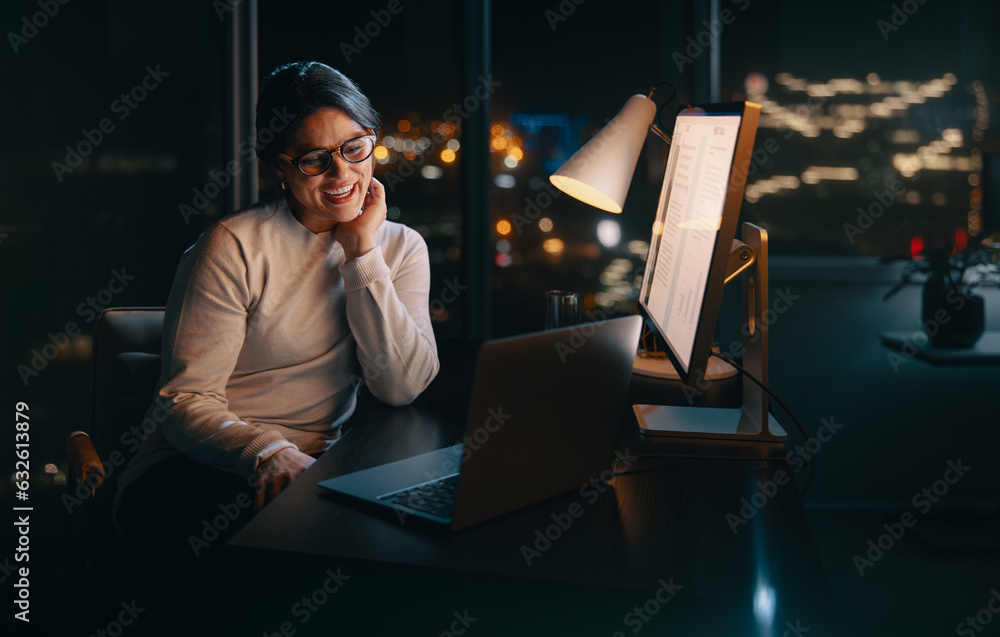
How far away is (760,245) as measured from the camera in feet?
3.74

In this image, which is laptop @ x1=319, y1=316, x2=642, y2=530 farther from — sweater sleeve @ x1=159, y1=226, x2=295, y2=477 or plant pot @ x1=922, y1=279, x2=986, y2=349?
plant pot @ x1=922, y1=279, x2=986, y2=349

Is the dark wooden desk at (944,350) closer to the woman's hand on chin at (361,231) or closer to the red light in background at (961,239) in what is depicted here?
the red light in background at (961,239)

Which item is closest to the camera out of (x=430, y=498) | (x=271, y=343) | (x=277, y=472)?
(x=430, y=498)

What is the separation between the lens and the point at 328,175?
1.46 metres

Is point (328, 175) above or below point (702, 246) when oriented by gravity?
above

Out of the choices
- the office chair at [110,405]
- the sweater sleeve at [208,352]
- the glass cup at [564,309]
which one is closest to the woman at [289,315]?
the sweater sleeve at [208,352]

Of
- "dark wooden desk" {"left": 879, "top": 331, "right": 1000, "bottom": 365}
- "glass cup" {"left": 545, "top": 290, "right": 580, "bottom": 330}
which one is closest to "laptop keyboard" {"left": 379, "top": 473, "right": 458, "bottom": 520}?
"glass cup" {"left": 545, "top": 290, "right": 580, "bottom": 330}

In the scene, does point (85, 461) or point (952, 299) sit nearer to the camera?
point (85, 461)

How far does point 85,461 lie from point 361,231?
2.20ft

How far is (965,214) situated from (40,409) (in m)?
3.53

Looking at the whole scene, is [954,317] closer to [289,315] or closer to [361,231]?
[361,231]

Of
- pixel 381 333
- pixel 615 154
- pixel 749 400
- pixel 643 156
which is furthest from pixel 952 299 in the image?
pixel 381 333

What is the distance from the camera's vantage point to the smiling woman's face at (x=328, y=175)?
56.5 inches

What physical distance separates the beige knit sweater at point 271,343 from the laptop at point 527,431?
0.45 m
